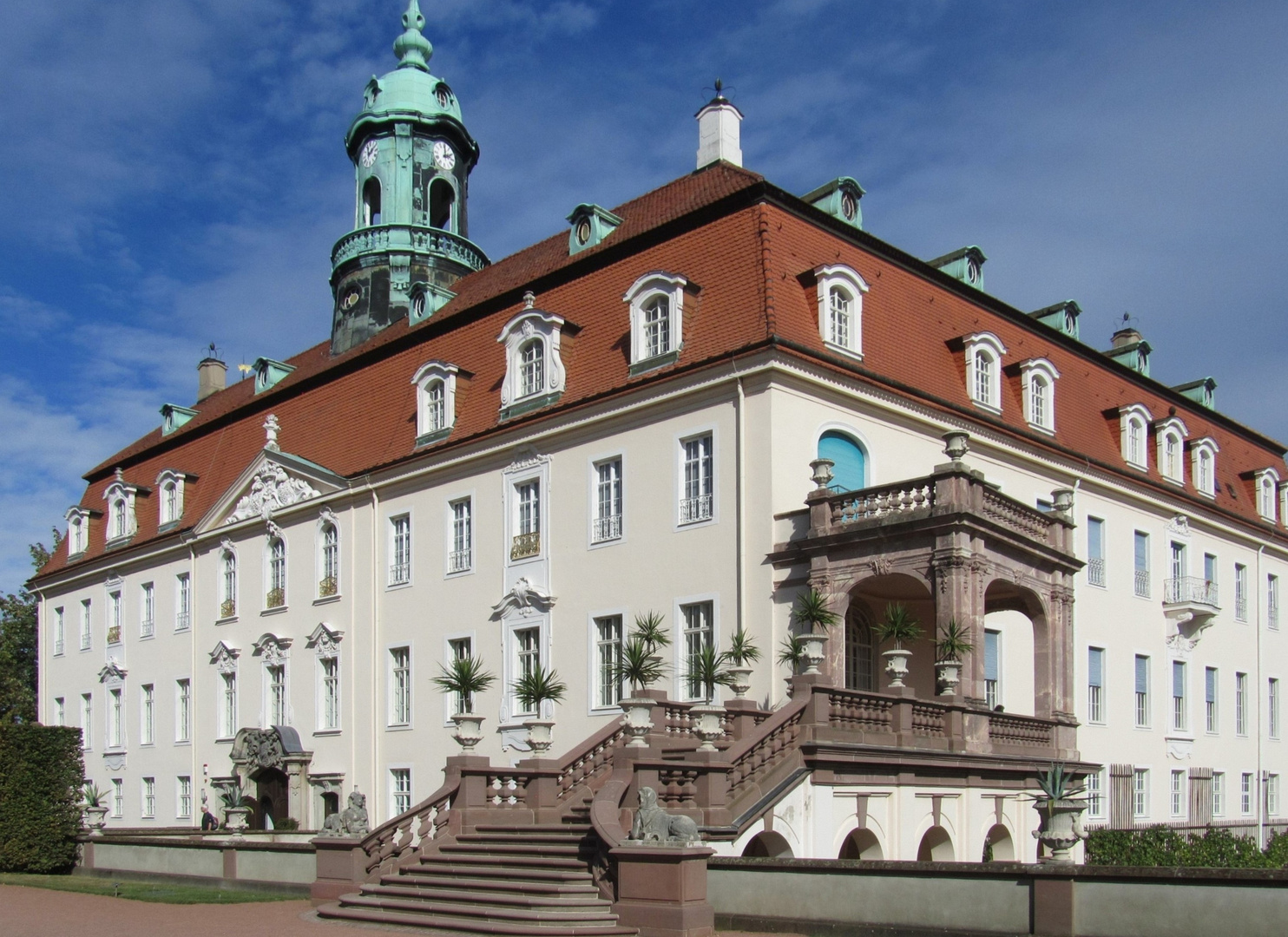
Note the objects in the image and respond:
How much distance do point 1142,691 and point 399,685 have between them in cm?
1631

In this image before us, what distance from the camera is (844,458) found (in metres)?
24.5

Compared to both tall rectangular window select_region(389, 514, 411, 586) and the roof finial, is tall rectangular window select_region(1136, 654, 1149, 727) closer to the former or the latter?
tall rectangular window select_region(389, 514, 411, 586)

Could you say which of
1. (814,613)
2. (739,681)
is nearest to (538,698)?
(739,681)

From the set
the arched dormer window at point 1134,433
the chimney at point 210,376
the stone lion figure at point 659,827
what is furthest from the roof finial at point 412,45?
the stone lion figure at point 659,827

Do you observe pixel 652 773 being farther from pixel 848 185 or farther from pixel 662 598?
pixel 848 185

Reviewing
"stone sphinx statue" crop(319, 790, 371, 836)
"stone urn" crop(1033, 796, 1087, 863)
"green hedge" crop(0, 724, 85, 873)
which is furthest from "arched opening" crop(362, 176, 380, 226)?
"stone urn" crop(1033, 796, 1087, 863)

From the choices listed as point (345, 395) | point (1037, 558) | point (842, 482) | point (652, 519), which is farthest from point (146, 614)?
point (1037, 558)

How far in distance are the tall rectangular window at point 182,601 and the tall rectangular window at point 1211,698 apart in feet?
85.7

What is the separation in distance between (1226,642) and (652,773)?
22.5 meters

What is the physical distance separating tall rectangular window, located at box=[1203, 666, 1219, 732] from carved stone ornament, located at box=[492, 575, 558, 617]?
646 inches

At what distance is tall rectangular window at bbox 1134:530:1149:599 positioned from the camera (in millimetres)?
31672

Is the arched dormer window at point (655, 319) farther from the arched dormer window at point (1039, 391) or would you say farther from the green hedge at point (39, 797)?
the green hedge at point (39, 797)

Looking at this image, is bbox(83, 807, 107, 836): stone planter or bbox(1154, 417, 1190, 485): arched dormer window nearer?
bbox(83, 807, 107, 836): stone planter

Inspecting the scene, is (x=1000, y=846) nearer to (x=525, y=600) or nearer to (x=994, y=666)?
(x=994, y=666)
